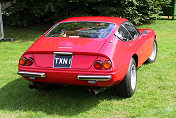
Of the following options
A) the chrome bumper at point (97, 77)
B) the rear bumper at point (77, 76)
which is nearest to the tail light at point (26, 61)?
the rear bumper at point (77, 76)

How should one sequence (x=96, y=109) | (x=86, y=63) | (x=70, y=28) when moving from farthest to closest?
1. (x=70, y=28)
2. (x=96, y=109)
3. (x=86, y=63)

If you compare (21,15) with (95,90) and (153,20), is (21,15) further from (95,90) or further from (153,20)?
(95,90)

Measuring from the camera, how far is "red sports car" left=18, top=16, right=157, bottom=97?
134 inches

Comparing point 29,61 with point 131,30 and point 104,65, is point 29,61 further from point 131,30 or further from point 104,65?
point 131,30

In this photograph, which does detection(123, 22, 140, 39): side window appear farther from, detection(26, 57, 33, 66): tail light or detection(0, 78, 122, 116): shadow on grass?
detection(26, 57, 33, 66): tail light

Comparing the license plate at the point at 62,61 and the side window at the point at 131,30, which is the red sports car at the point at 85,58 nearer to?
the license plate at the point at 62,61

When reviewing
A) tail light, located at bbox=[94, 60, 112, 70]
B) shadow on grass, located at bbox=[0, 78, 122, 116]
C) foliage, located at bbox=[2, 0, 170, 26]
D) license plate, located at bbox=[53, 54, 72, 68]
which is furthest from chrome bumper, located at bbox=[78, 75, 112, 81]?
foliage, located at bbox=[2, 0, 170, 26]

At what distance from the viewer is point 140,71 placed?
216 inches

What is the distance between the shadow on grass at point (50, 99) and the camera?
3.72 metres

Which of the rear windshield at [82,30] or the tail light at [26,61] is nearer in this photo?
the tail light at [26,61]

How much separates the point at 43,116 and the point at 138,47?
2.21 metres

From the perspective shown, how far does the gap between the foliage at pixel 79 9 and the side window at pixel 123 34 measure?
24.3ft

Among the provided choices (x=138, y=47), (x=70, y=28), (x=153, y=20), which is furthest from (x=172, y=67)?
(x=153, y=20)

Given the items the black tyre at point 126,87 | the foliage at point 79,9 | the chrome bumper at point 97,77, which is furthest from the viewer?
the foliage at point 79,9
